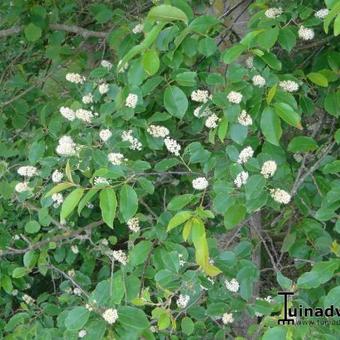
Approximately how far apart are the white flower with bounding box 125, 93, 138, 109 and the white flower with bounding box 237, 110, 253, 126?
24 centimetres

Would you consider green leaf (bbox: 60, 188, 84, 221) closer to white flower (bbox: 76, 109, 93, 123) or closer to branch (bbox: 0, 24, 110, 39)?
white flower (bbox: 76, 109, 93, 123)

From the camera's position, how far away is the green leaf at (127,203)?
3.76 ft

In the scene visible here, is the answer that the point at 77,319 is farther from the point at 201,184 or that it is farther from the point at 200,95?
the point at 200,95

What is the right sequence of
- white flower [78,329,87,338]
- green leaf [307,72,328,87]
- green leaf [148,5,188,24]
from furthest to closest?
green leaf [307,72,328,87] → white flower [78,329,87,338] → green leaf [148,5,188,24]

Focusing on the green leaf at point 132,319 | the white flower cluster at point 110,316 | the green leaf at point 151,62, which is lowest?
the green leaf at point 132,319

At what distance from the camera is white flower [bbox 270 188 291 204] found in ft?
4.00

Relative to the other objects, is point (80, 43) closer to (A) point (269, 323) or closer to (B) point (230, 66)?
(B) point (230, 66)

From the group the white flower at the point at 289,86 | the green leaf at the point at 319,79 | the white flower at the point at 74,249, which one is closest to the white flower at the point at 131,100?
the white flower at the point at 289,86

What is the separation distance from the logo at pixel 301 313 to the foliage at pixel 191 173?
22mm

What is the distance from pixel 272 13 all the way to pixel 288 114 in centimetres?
31

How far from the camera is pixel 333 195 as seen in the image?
3.88ft

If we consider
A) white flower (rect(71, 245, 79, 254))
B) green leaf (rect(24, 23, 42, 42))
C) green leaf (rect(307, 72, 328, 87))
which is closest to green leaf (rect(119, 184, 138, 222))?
green leaf (rect(307, 72, 328, 87))

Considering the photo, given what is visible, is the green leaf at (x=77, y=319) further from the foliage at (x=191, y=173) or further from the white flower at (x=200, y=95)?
the white flower at (x=200, y=95)

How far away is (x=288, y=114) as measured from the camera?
118cm
